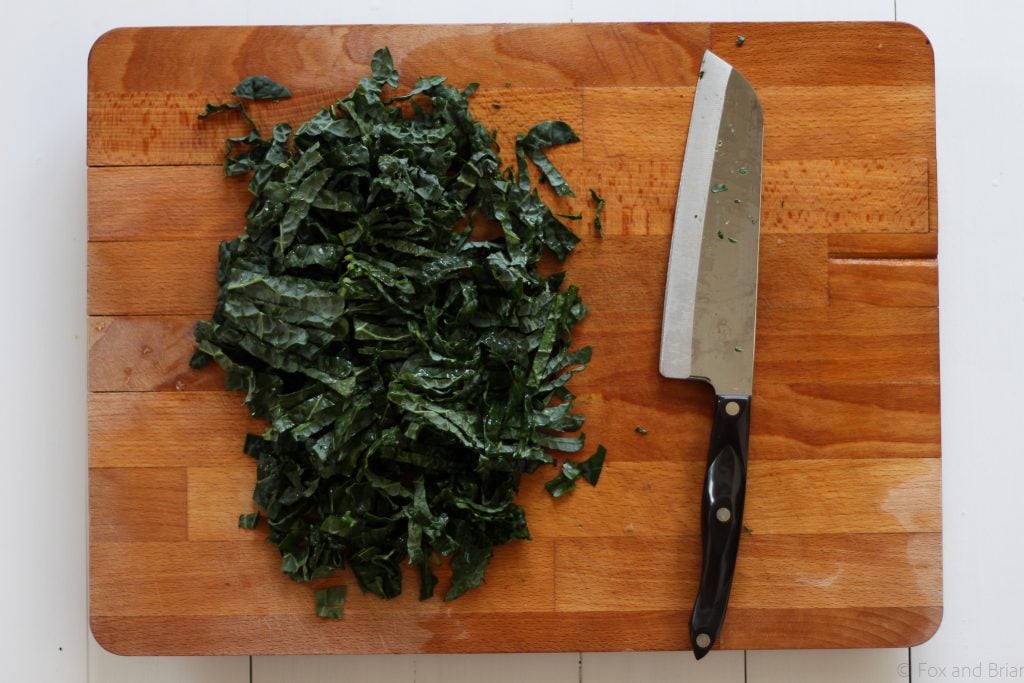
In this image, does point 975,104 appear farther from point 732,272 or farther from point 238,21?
point 238,21

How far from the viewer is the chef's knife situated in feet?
5.06

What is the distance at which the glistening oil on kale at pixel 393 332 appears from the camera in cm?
151

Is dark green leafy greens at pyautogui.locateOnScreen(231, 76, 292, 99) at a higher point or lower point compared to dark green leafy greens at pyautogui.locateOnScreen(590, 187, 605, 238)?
higher

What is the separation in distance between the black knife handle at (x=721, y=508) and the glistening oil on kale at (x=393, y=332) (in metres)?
0.23

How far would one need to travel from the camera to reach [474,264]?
1.53 metres

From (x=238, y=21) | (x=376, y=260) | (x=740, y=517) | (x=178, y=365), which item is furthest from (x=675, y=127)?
(x=178, y=365)

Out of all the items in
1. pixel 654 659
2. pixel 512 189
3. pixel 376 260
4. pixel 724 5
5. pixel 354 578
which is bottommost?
pixel 654 659

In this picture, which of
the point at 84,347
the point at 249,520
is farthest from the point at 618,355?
the point at 84,347

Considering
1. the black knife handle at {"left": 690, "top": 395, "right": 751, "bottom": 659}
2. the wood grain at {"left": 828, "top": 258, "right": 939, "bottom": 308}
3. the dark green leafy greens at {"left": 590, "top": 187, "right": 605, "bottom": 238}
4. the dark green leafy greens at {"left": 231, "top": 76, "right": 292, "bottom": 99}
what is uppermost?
the dark green leafy greens at {"left": 231, "top": 76, "right": 292, "bottom": 99}

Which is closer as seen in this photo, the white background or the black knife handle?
the black knife handle

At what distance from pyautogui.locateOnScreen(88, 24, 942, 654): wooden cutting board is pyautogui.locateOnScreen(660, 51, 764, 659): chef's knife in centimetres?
5

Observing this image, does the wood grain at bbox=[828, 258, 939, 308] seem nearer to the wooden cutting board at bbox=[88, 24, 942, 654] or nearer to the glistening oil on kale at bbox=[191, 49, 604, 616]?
the wooden cutting board at bbox=[88, 24, 942, 654]

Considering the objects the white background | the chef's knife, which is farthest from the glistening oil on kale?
the white background

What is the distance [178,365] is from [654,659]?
1.17 m
